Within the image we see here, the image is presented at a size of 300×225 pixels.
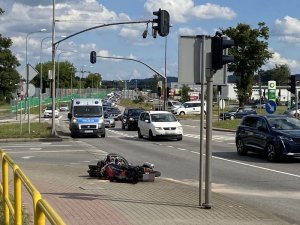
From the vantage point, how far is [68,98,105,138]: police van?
33275 millimetres

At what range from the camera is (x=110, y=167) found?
13.1 metres

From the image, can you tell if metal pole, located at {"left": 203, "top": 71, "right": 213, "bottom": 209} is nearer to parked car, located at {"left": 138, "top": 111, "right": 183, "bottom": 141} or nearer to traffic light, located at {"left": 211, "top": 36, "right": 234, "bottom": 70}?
traffic light, located at {"left": 211, "top": 36, "right": 234, "bottom": 70}

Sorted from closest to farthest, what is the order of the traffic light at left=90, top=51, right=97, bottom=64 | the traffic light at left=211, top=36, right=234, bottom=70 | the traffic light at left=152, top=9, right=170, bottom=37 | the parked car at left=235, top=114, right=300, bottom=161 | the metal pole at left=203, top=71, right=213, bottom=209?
the metal pole at left=203, top=71, right=213, bottom=209, the traffic light at left=211, top=36, right=234, bottom=70, the parked car at left=235, top=114, right=300, bottom=161, the traffic light at left=152, top=9, right=170, bottom=37, the traffic light at left=90, top=51, right=97, bottom=64

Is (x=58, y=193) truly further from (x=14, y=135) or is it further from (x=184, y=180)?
(x=14, y=135)

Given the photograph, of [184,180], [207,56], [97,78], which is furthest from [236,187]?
[97,78]

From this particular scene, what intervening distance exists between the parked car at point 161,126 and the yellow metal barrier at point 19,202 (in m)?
23.0

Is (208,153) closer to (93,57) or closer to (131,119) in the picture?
(131,119)

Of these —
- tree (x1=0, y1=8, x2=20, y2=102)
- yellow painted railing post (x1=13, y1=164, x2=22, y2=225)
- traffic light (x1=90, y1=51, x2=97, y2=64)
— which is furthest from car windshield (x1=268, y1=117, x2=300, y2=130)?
tree (x1=0, y1=8, x2=20, y2=102)

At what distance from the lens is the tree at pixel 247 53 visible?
72125 mm

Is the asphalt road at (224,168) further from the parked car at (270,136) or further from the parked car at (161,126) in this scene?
the parked car at (161,126)

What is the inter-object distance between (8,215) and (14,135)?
84.9ft

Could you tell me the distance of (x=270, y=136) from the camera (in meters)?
18.6

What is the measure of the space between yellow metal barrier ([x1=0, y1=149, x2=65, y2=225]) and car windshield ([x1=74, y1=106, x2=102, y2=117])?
27.2 m

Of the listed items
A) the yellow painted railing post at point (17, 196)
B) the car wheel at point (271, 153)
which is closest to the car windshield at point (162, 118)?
the car wheel at point (271, 153)
